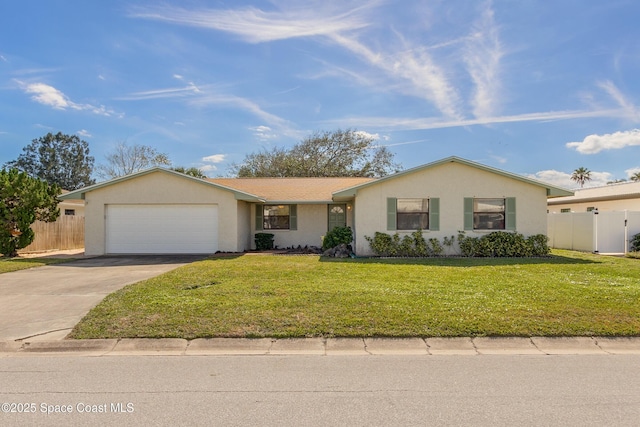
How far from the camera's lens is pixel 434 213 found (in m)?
15.2

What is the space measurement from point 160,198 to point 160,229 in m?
1.28

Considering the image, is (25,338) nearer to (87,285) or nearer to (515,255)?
(87,285)

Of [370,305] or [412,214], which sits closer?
[370,305]

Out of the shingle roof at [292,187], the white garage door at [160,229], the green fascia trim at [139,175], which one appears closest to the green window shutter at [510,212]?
the shingle roof at [292,187]

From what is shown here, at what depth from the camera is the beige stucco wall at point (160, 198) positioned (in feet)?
53.8

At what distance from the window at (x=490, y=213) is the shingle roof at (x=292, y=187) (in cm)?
444

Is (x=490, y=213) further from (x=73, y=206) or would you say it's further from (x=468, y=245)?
(x=73, y=206)

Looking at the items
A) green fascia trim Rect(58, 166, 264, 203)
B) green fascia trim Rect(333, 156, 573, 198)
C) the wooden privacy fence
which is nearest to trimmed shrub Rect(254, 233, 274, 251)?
green fascia trim Rect(58, 166, 264, 203)

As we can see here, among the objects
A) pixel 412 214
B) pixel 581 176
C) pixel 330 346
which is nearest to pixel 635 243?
pixel 412 214

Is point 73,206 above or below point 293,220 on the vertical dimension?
above

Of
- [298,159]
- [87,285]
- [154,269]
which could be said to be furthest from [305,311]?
[298,159]

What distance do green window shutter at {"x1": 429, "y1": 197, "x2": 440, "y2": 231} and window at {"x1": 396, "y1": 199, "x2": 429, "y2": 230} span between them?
0.22 meters

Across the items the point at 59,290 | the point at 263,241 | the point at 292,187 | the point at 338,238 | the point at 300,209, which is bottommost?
the point at 59,290

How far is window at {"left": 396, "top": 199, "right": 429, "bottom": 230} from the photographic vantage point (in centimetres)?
1532
